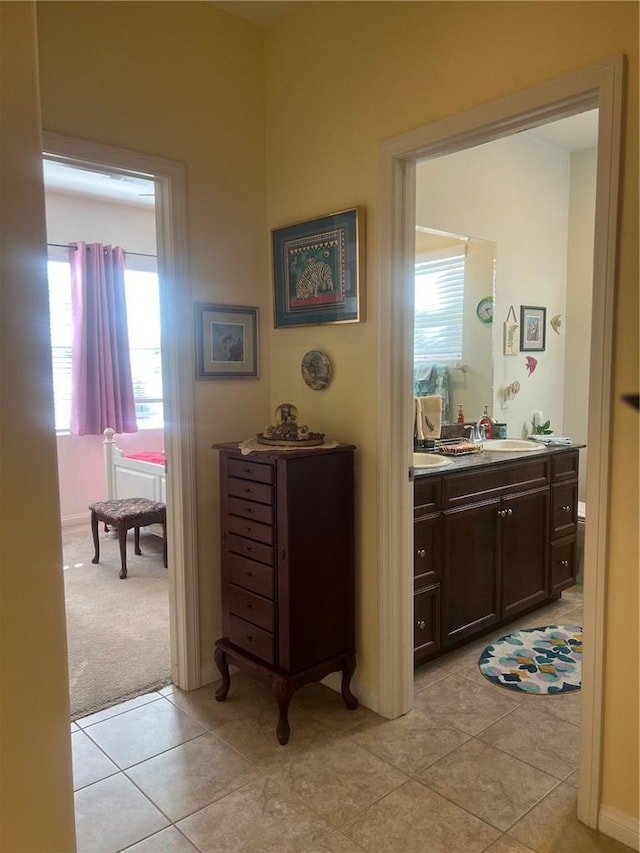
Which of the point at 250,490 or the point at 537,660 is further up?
the point at 250,490

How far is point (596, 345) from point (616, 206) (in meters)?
0.38

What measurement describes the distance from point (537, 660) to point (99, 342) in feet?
13.8

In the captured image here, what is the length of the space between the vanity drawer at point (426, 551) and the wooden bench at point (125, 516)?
2101 millimetres

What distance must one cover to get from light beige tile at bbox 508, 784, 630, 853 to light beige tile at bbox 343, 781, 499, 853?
0.10 m

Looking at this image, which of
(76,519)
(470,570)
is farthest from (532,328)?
(76,519)

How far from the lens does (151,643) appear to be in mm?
3172

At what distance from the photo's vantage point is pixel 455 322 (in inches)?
151

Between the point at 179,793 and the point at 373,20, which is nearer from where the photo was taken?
the point at 179,793

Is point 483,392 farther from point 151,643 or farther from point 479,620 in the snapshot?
point 151,643

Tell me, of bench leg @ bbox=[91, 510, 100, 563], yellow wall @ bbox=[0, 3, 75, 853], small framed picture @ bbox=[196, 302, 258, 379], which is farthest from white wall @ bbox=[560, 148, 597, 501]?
yellow wall @ bbox=[0, 3, 75, 853]

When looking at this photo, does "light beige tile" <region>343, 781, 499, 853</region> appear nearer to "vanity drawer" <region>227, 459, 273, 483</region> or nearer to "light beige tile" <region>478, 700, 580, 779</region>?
"light beige tile" <region>478, 700, 580, 779</region>

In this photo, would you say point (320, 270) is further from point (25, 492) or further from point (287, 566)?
point (25, 492)

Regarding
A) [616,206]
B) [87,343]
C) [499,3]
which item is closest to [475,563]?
[616,206]

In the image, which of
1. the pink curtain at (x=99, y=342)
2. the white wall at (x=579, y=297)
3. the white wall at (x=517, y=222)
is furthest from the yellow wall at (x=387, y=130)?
the pink curtain at (x=99, y=342)
